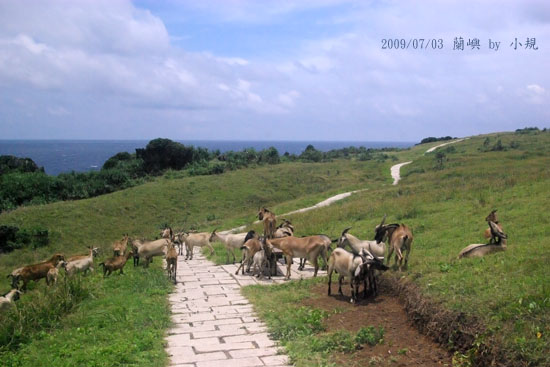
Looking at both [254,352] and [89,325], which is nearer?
[254,352]

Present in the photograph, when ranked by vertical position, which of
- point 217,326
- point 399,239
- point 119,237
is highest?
point 399,239

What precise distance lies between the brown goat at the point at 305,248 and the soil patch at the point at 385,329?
3.98ft

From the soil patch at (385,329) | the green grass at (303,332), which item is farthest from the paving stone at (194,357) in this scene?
the soil patch at (385,329)

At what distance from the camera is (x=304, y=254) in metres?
12.5

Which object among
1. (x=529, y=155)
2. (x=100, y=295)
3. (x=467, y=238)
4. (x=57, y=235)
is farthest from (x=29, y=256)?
(x=529, y=155)

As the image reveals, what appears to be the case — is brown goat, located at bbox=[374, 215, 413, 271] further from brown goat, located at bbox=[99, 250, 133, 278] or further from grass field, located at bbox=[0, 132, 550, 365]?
brown goat, located at bbox=[99, 250, 133, 278]

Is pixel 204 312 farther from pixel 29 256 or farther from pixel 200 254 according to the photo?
pixel 29 256

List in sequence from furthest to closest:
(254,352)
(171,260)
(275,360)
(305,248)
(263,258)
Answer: (263,258) < (171,260) < (305,248) < (254,352) < (275,360)

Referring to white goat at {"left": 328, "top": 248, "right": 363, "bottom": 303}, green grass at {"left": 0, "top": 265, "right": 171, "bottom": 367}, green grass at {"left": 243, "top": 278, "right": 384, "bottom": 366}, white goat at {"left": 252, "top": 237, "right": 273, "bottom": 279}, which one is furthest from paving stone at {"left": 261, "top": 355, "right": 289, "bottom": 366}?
white goat at {"left": 252, "top": 237, "right": 273, "bottom": 279}

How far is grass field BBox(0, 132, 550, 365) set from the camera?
7.60 metres

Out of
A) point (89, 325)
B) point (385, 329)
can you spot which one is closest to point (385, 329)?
point (385, 329)

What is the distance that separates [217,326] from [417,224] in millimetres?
9691

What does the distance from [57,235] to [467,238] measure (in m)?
27.3

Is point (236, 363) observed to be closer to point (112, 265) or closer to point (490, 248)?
point (490, 248)
